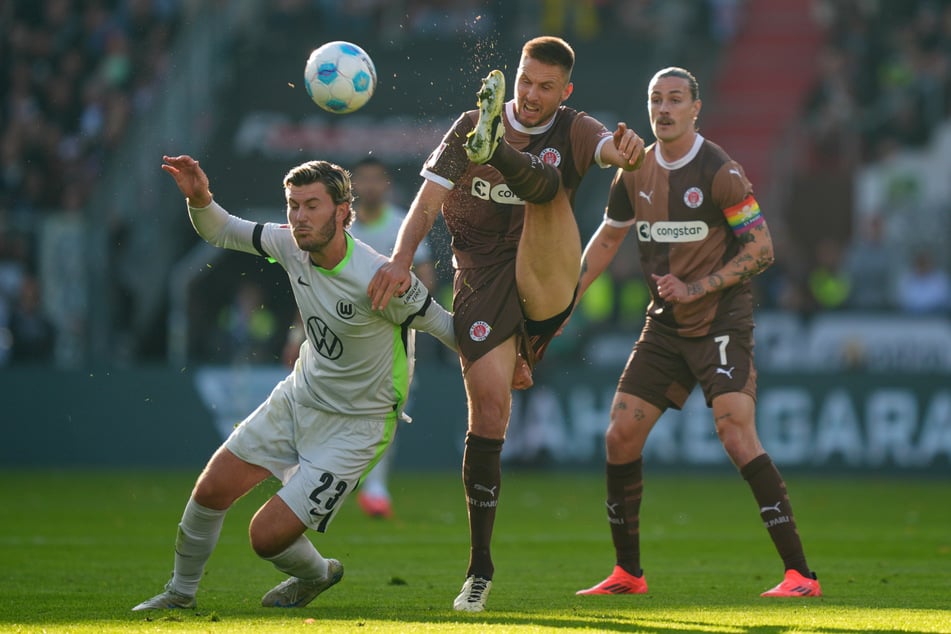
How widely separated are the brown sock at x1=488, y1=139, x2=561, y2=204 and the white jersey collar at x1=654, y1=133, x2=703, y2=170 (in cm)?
122

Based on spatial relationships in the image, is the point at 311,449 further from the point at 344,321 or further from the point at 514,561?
the point at 514,561

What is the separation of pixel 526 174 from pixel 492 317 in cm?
79

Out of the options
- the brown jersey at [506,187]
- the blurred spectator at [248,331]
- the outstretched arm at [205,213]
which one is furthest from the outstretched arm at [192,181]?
the blurred spectator at [248,331]

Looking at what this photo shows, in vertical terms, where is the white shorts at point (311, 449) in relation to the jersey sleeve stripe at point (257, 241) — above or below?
below

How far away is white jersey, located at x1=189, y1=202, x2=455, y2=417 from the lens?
280 inches

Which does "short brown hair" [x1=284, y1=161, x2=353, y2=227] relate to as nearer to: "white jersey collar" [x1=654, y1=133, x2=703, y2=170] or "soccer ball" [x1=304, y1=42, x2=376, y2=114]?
"soccer ball" [x1=304, y1=42, x2=376, y2=114]

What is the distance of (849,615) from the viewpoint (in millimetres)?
6859

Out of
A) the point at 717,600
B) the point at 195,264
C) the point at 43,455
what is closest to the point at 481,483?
the point at 717,600

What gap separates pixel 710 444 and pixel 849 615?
10.6 m

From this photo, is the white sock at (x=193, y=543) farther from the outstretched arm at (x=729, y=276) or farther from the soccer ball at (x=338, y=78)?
the outstretched arm at (x=729, y=276)

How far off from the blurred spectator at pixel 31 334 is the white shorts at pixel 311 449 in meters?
11.8

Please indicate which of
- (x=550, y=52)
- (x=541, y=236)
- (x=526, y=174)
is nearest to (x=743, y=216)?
(x=541, y=236)

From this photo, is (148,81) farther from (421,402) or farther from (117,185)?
(421,402)

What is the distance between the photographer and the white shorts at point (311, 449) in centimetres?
705
